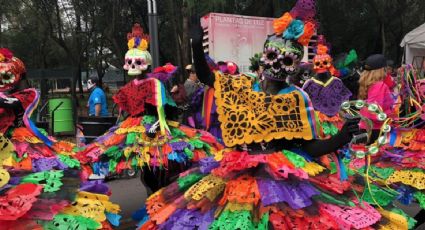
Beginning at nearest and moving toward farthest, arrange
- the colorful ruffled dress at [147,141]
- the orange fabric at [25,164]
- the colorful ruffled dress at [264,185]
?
the colorful ruffled dress at [264,185] < the orange fabric at [25,164] < the colorful ruffled dress at [147,141]

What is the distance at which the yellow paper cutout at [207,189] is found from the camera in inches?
97.4

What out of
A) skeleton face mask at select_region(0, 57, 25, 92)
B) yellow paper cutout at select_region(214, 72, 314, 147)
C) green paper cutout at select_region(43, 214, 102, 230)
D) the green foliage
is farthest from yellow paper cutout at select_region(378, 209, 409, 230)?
the green foliage

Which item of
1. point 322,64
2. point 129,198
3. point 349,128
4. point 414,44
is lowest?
point 129,198

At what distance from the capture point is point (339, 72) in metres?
7.21

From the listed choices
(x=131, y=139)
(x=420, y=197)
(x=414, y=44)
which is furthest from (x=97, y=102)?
(x=414, y=44)

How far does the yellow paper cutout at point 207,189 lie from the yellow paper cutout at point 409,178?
179cm

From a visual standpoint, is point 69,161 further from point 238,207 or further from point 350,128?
point 350,128

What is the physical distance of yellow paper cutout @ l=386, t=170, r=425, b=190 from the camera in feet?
12.2

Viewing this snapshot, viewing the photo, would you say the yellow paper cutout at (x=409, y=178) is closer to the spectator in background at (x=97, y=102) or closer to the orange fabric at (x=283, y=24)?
the orange fabric at (x=283, y=24)

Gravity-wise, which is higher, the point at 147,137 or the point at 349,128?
the point at 349,128

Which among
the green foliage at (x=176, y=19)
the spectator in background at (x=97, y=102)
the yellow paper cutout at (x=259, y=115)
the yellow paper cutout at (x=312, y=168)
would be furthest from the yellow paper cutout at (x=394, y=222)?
the green foliage at (x=176, y=19)

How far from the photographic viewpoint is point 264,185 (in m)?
2.38

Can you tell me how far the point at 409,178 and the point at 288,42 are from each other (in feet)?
5.92

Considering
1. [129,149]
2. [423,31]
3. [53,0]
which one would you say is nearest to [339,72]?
[129,149]
